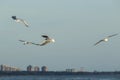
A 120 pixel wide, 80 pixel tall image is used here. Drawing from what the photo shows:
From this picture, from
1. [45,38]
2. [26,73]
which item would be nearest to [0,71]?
[26,73]

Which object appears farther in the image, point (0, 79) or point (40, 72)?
point (40, 72)

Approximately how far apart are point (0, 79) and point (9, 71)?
79.6 feet

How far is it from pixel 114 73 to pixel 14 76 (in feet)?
83.1

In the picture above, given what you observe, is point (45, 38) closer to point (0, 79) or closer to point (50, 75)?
point (0, 79)

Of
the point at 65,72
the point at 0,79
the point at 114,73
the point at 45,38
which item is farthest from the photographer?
the point at 65,72

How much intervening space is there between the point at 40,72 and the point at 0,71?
39.7ft

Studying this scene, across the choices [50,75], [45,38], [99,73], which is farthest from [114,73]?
[45,38]

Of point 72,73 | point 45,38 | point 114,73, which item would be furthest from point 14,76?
point 45,38

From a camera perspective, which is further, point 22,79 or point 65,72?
point 65,72

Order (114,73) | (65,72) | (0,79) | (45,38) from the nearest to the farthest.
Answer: (45,38) < (0,79) < (114,73) < (65,72)

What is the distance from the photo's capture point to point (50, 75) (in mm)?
172875

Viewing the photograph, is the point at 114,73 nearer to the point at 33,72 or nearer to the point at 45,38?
the point at 33,72

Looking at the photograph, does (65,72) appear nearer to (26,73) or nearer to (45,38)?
(26,73)

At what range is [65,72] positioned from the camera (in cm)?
17012
